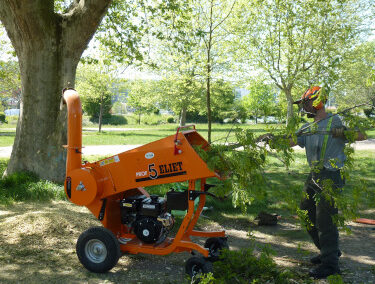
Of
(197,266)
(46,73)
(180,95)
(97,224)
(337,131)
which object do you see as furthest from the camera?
(180,95)

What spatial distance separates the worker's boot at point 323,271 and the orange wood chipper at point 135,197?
115cm

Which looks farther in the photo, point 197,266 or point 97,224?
point 97,224

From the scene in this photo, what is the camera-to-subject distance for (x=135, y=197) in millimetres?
4730

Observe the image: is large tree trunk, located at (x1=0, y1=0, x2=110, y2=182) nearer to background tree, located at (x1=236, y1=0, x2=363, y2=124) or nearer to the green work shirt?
the green work shirt

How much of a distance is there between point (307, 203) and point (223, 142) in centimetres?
147

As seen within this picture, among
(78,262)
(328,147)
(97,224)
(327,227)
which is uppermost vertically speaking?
(328,147)

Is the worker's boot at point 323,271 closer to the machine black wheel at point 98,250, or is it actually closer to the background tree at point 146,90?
the machine black wheel at point 98,250

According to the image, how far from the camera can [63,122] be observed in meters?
8.52

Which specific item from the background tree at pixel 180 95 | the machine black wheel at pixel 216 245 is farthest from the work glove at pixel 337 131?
the background tree at pixel 180 95

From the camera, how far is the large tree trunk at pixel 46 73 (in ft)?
26.6

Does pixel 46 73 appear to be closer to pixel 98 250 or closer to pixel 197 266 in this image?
pixel 98 250

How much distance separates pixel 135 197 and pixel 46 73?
4779 millimetres

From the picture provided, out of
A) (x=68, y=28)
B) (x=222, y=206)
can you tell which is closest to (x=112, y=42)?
(x=68, y=28)

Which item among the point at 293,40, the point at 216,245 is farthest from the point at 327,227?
the point at 293,40
